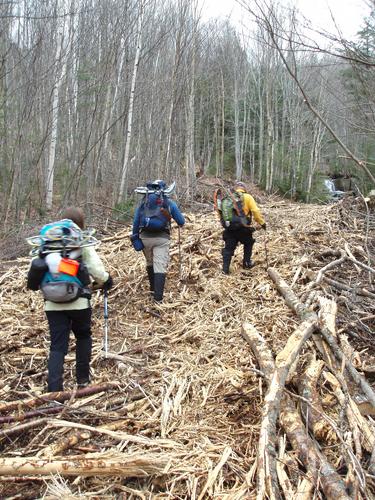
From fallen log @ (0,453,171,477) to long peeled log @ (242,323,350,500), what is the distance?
29.4 inches

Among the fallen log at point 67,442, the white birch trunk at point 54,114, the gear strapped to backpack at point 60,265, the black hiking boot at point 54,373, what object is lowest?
the fallen log at point 67,442

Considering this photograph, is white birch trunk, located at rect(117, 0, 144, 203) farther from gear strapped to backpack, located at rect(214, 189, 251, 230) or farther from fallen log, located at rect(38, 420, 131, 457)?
fallen log, located at rect(38, 420, 131, 457)

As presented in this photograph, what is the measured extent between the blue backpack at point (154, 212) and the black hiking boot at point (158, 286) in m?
0.67

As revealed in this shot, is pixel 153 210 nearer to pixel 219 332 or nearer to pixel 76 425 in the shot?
pixel 219 332

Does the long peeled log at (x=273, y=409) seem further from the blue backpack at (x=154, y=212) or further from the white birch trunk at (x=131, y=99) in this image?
the white birch trunk at (x=131, y=99)

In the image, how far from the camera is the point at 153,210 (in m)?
6.30

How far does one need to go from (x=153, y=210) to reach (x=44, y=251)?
260cm

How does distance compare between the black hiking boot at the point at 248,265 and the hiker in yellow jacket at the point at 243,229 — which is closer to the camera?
the hiker in yellow jacket at the point at 243,229

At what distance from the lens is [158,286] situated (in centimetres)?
642

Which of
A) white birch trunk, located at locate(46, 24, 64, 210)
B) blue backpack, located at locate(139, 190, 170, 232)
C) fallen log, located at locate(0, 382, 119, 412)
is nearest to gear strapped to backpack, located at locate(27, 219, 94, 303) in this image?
fallen log, located at locate(0, 382, 119, 412)

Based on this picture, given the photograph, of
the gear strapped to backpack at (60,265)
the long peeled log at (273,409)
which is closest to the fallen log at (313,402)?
the long peeled log at (273,409)

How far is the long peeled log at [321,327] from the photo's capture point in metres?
3.79

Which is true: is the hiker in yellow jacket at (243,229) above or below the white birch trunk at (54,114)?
below

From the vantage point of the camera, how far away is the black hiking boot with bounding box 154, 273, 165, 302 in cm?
639
